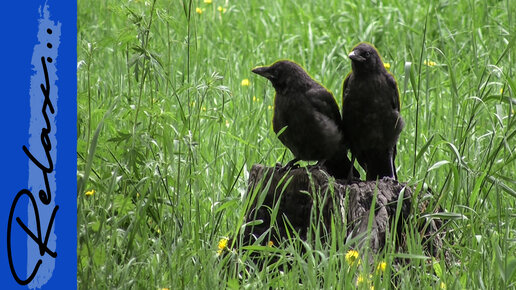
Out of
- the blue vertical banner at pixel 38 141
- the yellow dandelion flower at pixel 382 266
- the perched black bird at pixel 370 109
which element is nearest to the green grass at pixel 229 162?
the yellow dandelion flower at pixel 382 266

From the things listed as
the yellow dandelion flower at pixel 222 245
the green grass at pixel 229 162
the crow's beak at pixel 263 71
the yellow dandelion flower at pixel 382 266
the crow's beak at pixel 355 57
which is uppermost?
the crow's beak at pixel 355 57

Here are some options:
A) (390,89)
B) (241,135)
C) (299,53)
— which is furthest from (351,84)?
(299,53)

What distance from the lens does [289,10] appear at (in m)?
8.12

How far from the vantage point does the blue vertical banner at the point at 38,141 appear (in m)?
2.54

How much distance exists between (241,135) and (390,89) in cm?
114

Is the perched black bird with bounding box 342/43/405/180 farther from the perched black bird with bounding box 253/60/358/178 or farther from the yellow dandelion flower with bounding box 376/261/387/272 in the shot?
the yellow dandelion flower with bounding box 376/261/387/272

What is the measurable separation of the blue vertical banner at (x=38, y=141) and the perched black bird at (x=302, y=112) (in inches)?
71.4

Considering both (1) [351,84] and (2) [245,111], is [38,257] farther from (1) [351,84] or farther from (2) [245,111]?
Answer: (2) [245,111]

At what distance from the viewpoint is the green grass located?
3.39 m

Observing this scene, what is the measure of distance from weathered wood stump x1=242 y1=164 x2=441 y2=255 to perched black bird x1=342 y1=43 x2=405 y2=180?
0.86ft

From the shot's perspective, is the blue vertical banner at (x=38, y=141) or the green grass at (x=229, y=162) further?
the green grass at (x=229, y=162)

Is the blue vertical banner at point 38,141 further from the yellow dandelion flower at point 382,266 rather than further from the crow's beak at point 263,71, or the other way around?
the crow's beak at point 263,71

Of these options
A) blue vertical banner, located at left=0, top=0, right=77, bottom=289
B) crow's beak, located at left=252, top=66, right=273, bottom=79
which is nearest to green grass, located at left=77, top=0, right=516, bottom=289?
crow's beak, located at left=252, top=66, right=273, bottom=79

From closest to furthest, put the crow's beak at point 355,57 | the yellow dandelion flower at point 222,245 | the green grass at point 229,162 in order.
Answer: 1. the green grass at point 229,162
2. the yellow dandelion flower at point 222,245
3. the crow's beak at point 355,57
